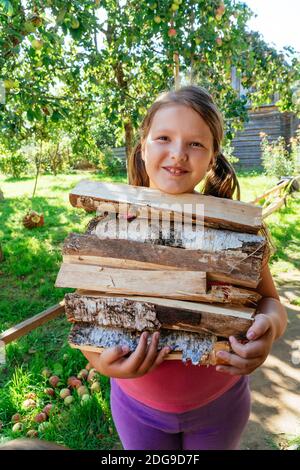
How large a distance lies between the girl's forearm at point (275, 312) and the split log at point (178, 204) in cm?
23

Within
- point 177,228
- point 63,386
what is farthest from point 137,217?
point 63,386

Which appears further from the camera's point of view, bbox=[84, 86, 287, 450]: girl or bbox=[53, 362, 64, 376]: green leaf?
bbox=[53, 362, 64, 376]: green leaf

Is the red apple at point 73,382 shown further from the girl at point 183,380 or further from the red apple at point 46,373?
the girl at point 183,380

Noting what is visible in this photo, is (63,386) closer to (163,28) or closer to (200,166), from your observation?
(200,166)

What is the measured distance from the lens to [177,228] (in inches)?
41.3

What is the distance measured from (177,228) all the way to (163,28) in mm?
2713

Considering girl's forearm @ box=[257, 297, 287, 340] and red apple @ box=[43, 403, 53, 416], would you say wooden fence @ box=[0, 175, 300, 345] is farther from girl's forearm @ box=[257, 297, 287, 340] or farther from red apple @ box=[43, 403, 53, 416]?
girl's forearm @ box=[257, 297, 287, 340]

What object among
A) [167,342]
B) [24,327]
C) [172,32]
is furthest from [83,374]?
[172,32]

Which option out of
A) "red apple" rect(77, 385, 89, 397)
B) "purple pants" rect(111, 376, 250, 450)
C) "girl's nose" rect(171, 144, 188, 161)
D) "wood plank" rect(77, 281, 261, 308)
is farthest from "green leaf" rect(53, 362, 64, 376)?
"girl's nose" rect(171, 144, 188, 161)

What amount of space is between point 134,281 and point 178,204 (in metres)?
0.24

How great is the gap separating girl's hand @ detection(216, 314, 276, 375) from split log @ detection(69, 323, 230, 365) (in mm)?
21

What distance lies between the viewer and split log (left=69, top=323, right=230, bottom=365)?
951mm

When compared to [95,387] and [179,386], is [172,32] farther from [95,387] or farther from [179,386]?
[179,386]

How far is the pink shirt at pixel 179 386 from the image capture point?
1081 millimetres
